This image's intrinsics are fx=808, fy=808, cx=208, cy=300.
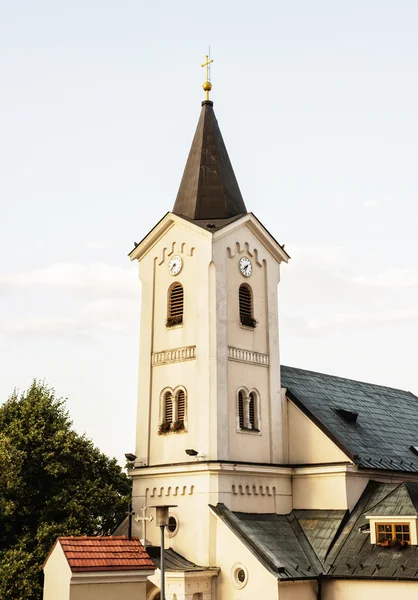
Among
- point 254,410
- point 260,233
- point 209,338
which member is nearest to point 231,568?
point 254,410

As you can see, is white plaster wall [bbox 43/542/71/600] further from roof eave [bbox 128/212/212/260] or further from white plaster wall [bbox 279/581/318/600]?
roof eave [bbox 128/212/212/260]

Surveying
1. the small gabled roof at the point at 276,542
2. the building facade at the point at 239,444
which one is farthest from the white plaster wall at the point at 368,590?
the small gabled roof at the point at 276,542

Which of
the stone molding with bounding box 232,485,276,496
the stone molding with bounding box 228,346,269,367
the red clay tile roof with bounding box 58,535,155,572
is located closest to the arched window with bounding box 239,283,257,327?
the stone molding with bounding box 228,346,269,367

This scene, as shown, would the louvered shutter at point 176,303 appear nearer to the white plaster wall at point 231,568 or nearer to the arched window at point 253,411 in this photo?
the arched window at point 253,411

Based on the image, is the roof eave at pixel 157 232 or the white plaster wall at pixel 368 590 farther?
the roof eave at pixel 157 232

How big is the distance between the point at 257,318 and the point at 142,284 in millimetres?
6031

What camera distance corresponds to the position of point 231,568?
3284cm

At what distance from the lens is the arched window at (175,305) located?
3831 cm

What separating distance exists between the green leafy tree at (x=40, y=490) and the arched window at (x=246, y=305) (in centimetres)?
1025

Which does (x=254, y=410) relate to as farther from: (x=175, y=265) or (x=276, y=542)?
(x=175, y=265)

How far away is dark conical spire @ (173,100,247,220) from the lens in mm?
39656

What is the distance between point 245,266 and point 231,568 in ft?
45.9

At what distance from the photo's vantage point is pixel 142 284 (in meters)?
40.3

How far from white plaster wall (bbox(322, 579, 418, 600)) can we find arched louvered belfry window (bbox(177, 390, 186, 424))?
954 centimetres
